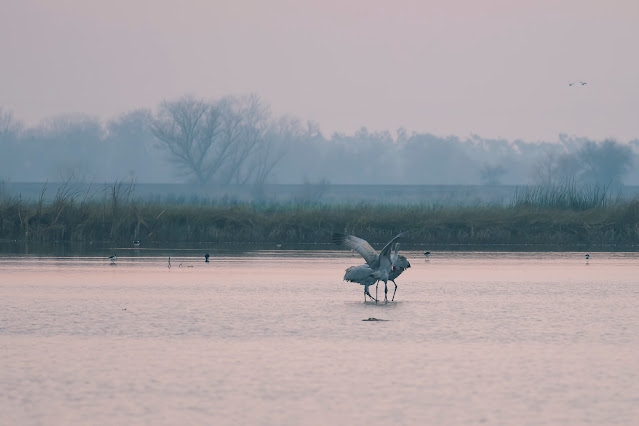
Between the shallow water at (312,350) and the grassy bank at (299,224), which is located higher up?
the grassy bank at (299,224)

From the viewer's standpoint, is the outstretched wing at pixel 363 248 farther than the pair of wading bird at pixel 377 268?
Yes

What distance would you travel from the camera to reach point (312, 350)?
479 inches

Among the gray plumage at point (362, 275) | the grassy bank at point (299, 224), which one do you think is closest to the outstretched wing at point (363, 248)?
the gray plumage at point (362, 275)

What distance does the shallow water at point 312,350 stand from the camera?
9086 millimetres

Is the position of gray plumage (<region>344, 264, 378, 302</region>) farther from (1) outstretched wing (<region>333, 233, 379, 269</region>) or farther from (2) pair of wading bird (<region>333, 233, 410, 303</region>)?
(1) outstretched wing (<region>333, 233, 379, 269</region>)

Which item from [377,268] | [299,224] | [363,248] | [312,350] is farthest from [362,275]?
[299,224]

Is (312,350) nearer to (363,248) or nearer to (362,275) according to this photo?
(362,275)

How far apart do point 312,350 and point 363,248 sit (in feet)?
20.2

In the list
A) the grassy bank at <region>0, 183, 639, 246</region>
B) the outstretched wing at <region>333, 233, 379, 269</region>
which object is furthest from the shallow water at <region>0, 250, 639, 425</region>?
the grassy bank at <region>0, 183, 639, 246</region>

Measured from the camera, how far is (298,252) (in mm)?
30562

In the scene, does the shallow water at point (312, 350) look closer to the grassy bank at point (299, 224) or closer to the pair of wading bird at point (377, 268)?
the pair of wading bird at point (377, 268)

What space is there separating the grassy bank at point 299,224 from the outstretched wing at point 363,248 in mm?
16273

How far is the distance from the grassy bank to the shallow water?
1316cm

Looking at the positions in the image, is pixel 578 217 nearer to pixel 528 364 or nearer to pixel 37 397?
pixel 528 364
